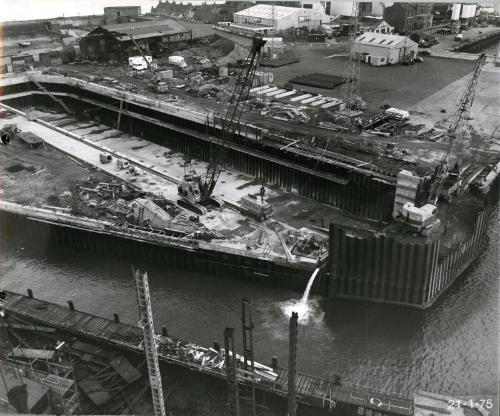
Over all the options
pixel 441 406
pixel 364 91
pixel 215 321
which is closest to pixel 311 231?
pixel 215 321

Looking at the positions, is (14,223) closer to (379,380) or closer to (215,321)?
(215,321)

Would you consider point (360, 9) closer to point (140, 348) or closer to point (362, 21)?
point (362, 21)

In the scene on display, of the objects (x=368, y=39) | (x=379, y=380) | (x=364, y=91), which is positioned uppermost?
(x=368, y=39)

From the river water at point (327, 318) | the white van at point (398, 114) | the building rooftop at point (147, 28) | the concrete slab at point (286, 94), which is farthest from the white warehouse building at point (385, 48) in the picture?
the river water at point (327, 318)

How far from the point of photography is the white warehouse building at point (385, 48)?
237 ft

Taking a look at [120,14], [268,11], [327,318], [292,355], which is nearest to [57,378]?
[292,355]

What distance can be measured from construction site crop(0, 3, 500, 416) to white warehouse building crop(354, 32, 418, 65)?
27.1 feet

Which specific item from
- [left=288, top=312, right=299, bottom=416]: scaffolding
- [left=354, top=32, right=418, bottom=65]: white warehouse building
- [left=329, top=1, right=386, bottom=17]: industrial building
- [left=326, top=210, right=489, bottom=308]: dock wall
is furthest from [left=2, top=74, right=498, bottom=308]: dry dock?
[left=329, top=1, right=386, bottom=17]: industrial building

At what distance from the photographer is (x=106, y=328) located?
27.8 m

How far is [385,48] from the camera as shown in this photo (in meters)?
72.2

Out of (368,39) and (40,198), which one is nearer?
(40,198)

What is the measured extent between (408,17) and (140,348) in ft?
292

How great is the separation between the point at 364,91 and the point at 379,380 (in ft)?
137

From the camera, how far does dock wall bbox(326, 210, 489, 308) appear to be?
3073cm
